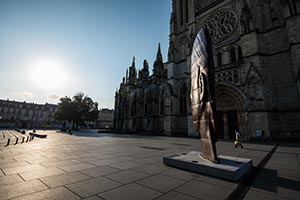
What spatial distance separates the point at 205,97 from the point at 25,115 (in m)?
104

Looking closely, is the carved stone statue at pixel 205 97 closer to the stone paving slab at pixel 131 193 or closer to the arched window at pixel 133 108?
the stone paving slab at pixel 131 193

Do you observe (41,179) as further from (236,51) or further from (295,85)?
(236,51)

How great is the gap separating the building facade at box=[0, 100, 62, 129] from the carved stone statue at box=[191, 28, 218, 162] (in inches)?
3458

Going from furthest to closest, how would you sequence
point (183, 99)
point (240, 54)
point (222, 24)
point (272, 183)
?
1. point (183, 99)
2. point (222, 24)
3. point (240, 54)
4. point (272, 183)

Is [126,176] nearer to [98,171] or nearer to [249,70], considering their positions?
[98,171]

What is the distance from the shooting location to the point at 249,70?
1664 cm

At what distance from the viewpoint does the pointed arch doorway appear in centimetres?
1727

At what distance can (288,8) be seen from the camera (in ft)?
51.9

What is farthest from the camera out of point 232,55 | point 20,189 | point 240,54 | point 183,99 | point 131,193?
point 183,99

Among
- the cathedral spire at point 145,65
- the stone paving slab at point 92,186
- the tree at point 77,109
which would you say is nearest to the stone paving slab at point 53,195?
the stone paving slab at point 92,186

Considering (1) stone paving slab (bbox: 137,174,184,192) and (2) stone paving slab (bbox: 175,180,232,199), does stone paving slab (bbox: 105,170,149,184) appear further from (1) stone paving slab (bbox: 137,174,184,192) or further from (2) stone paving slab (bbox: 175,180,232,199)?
(2) stone paving slab (bbox: 175,180,232,199)

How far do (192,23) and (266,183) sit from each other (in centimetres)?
2771

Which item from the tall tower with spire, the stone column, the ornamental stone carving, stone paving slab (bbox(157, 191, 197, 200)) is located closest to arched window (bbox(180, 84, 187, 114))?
the stone column

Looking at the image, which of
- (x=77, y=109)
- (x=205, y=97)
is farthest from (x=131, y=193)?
(x=77, y=109)
